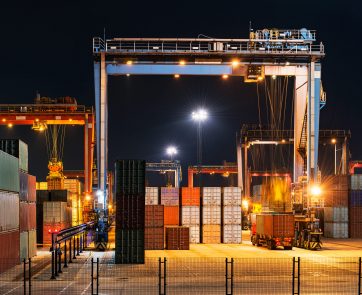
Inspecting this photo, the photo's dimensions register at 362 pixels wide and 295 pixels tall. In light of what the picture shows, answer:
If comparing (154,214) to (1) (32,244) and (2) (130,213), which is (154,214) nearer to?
(1) (32,244)

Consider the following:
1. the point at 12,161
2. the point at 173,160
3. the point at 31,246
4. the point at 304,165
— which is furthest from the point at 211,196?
the point at 173,160

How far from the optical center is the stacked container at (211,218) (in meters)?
47.7

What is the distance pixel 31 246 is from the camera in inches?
1315

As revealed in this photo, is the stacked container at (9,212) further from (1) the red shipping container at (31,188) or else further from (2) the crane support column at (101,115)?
(2) the crane support column at (101,115)

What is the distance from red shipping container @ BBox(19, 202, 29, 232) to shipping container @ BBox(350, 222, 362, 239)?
32.7m

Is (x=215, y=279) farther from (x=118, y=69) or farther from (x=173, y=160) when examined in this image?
(x=173, y=160)

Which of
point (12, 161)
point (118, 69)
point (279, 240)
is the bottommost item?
point (279, 240)

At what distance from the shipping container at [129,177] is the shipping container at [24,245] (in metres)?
4.81

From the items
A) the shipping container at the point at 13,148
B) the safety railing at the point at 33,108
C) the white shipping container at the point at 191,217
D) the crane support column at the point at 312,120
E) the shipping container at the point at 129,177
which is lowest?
the white shipping container at the point at 191,217

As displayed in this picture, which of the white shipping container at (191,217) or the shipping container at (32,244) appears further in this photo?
the white shipping container at (191,217)

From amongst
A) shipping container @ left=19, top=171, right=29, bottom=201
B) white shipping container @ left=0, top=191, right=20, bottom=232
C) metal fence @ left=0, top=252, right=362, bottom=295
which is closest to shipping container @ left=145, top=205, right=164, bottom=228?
metal fence @ left=0, top=252, right=362, bottom=295

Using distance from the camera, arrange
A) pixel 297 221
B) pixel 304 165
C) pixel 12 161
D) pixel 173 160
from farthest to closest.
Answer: pixel 173 160 → pixel 304 165 → pixel 297 221 → pixel 12 161

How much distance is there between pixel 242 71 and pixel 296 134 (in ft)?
20.0

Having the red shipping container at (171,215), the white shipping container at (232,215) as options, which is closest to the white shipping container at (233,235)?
the white shipping container at (232,215)
